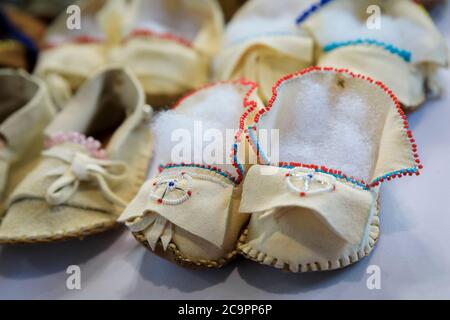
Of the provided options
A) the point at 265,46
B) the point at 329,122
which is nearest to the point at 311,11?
the point at 265,46

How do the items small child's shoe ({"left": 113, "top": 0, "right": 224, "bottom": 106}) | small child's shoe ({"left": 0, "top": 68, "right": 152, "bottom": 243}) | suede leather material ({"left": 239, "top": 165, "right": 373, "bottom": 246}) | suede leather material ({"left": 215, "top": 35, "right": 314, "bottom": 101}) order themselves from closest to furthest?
suede leather material ({"left": 239, "top": 165, "right": 373, "bottom": 246})
small child's shoe ({"left": 0, "top": 68, "right": 152, "bottom": 243})
suede leather material ({"left": 215, "top": 35, "right": 314, "bottom": 101})
small child's shoe ({"left": 113, "top": 0, "right": 224, "bottom": 106})

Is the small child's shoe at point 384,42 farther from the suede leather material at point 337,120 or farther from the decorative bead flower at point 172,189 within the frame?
the decorative bead flower at point 172,189

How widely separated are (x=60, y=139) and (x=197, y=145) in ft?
1.12

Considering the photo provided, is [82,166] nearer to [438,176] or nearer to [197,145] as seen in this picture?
[197,145]

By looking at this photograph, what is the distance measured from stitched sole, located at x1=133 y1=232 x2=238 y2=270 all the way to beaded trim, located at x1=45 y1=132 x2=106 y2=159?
0.86 ft

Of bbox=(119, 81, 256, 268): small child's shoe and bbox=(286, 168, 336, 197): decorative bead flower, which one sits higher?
bbox=(286, 168, 336, 197): decorative bead flower

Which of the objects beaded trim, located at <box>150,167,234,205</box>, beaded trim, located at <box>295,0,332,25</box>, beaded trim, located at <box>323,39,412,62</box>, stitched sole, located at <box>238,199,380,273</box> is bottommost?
stitched sole, located at <box>238,199,380,273</box>

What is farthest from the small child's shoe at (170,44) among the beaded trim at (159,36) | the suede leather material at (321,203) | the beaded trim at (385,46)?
the suede leather material at (321,203)

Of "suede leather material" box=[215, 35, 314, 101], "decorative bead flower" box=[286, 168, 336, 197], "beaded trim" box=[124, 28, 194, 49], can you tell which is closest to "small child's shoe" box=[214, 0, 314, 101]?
"suede leather material" box=[215, 35, 314, 101]

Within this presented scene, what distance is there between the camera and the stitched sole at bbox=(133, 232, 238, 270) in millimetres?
747

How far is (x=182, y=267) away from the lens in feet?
2.64

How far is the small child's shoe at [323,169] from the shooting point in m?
0.67

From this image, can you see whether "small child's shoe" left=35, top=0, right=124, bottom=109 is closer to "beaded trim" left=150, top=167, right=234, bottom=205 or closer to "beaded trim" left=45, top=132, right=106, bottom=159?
"beaded trim" left=45, top=132, right=106, bottom=159
